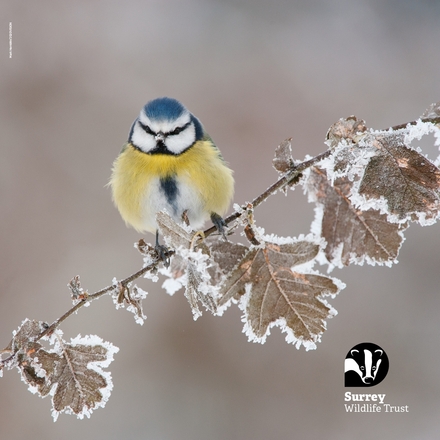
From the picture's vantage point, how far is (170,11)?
5.39 m

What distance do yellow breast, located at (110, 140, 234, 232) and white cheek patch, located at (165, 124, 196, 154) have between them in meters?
0.03

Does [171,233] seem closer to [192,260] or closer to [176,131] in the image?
[192,260]

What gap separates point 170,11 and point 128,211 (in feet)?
12.9

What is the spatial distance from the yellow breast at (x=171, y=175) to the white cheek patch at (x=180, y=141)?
0.03 m

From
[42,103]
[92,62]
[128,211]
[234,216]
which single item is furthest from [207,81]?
[234,216]

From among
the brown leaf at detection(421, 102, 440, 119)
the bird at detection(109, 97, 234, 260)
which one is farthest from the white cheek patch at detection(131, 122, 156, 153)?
the brown leaf at detection(421, 102, 440, 119)

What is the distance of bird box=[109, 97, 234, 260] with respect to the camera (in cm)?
211

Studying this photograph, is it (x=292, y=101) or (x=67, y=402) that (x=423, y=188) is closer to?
(x=67, y=402)

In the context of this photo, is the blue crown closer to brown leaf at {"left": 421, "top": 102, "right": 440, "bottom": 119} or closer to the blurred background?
brown leaf at {"left": 421, "top": 102, "right": 440, "bottom": 119}

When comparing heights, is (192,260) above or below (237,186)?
below

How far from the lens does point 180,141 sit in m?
2.20

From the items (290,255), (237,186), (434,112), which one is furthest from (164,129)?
(237,186)

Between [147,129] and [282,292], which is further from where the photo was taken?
[147,129]

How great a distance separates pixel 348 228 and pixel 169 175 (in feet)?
3.55
